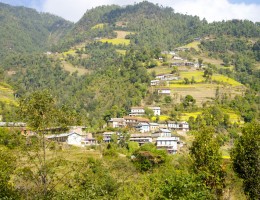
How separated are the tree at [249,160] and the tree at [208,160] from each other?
1.45 m

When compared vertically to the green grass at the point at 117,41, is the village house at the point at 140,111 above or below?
below

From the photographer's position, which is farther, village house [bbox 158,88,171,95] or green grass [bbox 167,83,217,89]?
green grass [bbox 167,83,217,89]

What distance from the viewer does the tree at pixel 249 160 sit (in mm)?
22797

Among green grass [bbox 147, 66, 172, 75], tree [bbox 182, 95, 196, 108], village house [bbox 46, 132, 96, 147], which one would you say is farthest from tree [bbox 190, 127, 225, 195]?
green grass [bbox 147, 66, 172, 75]

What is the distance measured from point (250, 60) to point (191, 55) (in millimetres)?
21824

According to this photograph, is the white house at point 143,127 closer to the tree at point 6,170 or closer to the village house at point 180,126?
the village house at point 180,126

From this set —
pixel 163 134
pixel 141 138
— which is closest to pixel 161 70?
pixel 163 134

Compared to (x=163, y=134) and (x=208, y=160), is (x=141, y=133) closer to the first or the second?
(x=163, y=134)

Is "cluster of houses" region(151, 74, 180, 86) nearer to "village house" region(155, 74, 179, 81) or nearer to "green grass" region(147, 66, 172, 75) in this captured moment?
"village house" region(155, 74, 179, 81)

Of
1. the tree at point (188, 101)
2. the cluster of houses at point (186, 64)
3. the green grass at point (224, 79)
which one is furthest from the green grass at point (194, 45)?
the tree at point (188, 101)

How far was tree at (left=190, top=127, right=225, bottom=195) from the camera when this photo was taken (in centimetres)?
2461

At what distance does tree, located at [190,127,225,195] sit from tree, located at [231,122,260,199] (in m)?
1.45

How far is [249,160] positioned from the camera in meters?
24.3

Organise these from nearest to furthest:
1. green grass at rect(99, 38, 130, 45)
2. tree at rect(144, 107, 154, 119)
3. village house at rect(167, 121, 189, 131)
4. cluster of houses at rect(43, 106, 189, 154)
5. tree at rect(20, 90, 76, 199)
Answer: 1. tree at rect(20, 90, 76, 199)
2. cluster of houses at rect(43, 106, 189, 154)
3. village house at rect(167, 121, 189, 131)
4. tree at rect(144, 107, 154, 119)
5. green grass at rect(99, 38, 130, 45)
